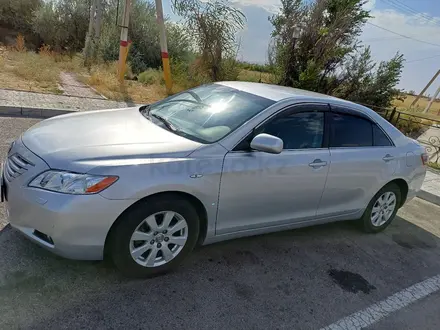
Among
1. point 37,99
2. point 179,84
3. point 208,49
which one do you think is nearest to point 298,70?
point 208,49

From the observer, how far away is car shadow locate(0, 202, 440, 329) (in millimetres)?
2285

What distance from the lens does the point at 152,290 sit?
2584mm

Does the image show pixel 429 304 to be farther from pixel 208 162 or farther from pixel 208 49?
pixel 208 49

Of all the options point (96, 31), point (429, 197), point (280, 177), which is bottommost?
point (429, 197)

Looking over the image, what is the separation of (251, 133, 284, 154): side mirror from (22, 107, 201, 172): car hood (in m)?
0.46

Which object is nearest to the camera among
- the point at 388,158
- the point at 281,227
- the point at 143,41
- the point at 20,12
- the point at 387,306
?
the point at 387,306

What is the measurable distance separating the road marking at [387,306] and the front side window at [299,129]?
4.87 feet

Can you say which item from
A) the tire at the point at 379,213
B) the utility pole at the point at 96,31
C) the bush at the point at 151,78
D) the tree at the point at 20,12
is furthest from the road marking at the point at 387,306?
the tree at the point at 20,12

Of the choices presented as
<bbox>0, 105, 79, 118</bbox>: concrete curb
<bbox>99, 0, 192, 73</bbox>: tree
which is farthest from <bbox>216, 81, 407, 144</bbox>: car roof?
<bbox>99, 0, 192, 73</bbox>: tree

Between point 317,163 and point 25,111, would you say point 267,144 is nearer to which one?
point 317,163

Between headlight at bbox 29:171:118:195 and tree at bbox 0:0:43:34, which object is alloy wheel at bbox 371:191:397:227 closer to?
headlight at bbox 29:171:118:195

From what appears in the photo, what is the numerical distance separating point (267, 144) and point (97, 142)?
1321 millimetres

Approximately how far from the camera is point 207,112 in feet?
10.6

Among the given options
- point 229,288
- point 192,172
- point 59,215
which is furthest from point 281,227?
point 59,215
